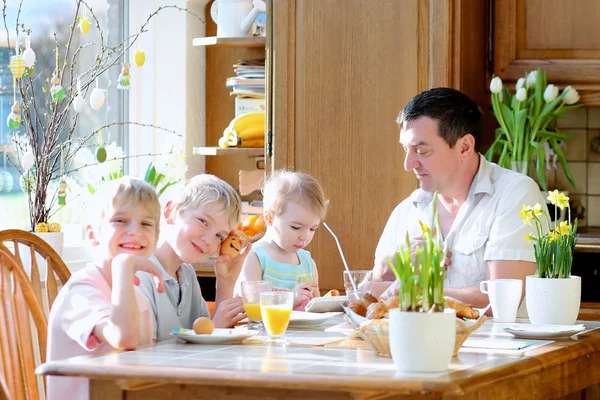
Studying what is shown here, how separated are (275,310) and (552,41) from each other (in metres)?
2.04

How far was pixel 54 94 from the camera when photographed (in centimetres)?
299

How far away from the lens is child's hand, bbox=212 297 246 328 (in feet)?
6.76

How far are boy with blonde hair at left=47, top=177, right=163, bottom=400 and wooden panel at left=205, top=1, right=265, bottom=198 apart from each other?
1.91 metres

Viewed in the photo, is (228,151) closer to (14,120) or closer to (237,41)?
(237,41)

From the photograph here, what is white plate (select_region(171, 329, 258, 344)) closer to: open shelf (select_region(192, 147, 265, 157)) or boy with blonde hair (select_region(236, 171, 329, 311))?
boy with blonde hair (select_region(236, 171, 329, 311))

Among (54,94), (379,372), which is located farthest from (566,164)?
(379,372)

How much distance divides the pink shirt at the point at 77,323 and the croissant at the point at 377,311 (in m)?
0.40

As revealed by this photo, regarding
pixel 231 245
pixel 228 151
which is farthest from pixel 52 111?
pixel 231 245

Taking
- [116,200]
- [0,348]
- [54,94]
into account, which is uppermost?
[54,94]

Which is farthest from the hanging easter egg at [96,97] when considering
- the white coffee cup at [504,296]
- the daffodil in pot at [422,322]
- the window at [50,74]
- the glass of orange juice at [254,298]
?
the daffodil in pot at [422,322]

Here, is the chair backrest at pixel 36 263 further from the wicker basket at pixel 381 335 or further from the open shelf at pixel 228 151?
the open shelf at pixel 228 151

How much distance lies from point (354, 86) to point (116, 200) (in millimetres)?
1591

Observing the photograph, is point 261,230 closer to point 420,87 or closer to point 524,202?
point 420,87

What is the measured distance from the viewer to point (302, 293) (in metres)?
2.34
